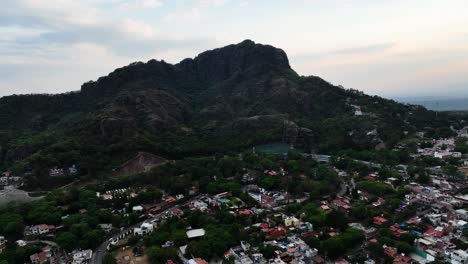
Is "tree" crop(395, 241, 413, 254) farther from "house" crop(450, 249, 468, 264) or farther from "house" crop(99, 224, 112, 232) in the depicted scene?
"house" crop(99, 224, 112, 232)

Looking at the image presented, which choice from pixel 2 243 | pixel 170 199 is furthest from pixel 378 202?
pixel 2 243

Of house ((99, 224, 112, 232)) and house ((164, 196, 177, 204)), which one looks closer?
house ((99, 224, 112, 232))

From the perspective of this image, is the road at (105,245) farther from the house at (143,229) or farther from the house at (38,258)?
the house at (38,258)

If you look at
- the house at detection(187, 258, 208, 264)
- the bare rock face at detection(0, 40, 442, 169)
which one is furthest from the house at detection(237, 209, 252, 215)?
the bare rock face at detection(0, 40, 442, 169)

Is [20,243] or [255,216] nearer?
[20,243]

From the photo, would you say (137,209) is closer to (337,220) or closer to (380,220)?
(337,220)

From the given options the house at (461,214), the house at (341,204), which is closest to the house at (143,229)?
the house at (341,204)

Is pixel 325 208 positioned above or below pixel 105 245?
above

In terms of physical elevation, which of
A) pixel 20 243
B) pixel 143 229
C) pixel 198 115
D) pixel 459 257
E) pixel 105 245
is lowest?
pixel 105 245
